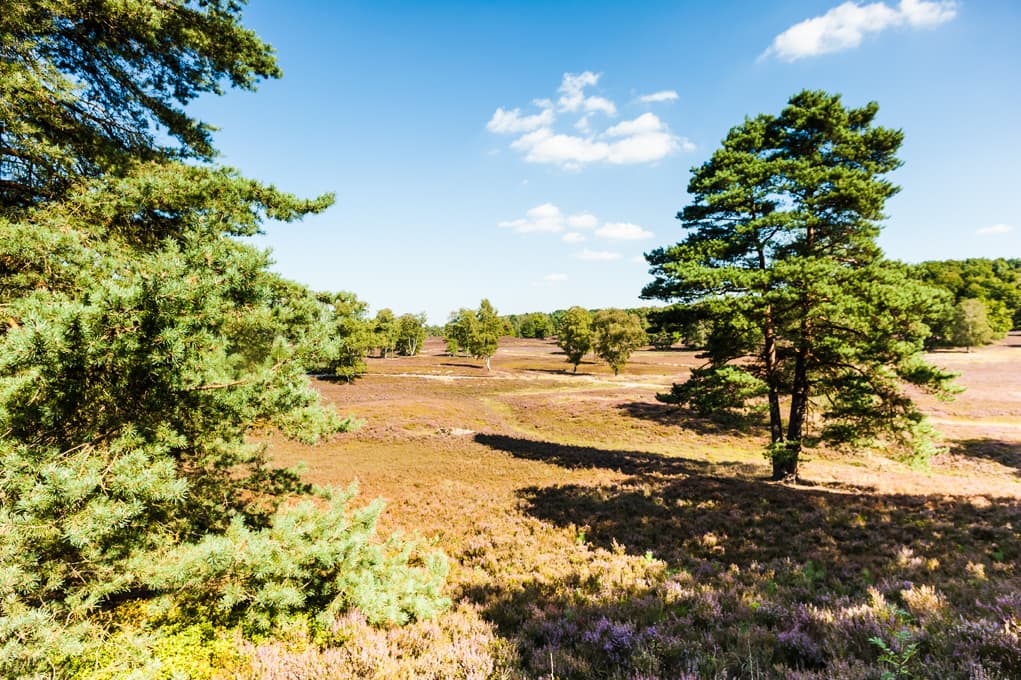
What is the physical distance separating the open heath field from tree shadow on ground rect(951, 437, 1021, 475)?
0.19 meters

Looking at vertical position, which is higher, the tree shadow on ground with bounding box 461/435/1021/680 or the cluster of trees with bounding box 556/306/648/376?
the cluster of trees with bounding box 556/306/648/376

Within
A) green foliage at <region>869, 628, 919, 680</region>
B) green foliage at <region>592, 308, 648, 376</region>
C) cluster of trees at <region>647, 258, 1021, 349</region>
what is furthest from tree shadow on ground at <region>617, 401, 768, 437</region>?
green foliage at <region>869, 628, 919, 680</region>

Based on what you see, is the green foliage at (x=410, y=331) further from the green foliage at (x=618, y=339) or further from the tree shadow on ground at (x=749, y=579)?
the tree shadow on ground at (x=749, y=579)

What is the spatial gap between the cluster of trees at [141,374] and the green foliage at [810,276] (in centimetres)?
1180

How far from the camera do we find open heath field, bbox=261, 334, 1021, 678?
4.00m

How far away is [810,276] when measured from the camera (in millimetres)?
11836

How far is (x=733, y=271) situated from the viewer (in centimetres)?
1280

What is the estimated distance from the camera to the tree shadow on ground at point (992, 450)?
2019 centimetres

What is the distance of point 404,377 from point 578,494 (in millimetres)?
53600

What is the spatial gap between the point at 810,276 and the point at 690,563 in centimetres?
917

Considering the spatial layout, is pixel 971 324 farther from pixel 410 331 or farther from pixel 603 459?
pixel 410 331

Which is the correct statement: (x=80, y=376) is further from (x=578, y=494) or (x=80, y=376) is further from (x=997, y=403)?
(x=997, y=403)

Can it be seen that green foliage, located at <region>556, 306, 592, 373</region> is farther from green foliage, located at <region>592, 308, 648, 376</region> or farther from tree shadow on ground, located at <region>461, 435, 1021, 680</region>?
tree shadow on ground, located at <region>461, 435, 1021, 680</region>

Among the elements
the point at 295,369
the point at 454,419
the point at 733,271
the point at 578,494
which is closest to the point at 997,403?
the point at 733,271
